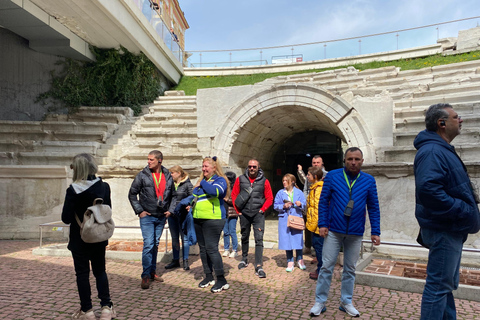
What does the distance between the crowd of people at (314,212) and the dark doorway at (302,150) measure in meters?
6.24

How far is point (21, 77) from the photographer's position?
1256 cm

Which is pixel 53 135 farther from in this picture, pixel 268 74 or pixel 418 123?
pixel 268 74

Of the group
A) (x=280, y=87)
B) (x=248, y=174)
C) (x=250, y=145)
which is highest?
(x=280, y=87)

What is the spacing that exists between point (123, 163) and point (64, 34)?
5.95 metres

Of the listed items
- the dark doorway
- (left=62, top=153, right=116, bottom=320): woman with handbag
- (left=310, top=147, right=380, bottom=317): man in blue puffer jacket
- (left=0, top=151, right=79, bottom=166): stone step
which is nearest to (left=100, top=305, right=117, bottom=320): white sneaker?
(left=62, top=153, right=116, bottom=320): woman with handbag

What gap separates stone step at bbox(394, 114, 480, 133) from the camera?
804 cm

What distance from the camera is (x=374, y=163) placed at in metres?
6.84

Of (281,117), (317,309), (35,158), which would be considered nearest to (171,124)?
(281,117)

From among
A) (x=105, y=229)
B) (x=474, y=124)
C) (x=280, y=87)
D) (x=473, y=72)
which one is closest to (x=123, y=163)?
(x=280, y=87)

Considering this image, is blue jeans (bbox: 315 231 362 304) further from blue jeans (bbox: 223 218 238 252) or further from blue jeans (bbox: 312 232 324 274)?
blue jeans (bbox: 223 218 238 252)

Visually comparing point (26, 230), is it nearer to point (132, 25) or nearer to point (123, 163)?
point (123, 163)

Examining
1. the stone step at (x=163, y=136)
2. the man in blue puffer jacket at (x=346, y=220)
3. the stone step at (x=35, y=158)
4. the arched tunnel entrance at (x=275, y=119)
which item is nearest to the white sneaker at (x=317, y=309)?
the man in blue puffer jacket at (x=346, y=220)

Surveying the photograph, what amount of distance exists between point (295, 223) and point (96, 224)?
3.07 meters

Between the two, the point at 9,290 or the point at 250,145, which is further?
the point at 250,145
